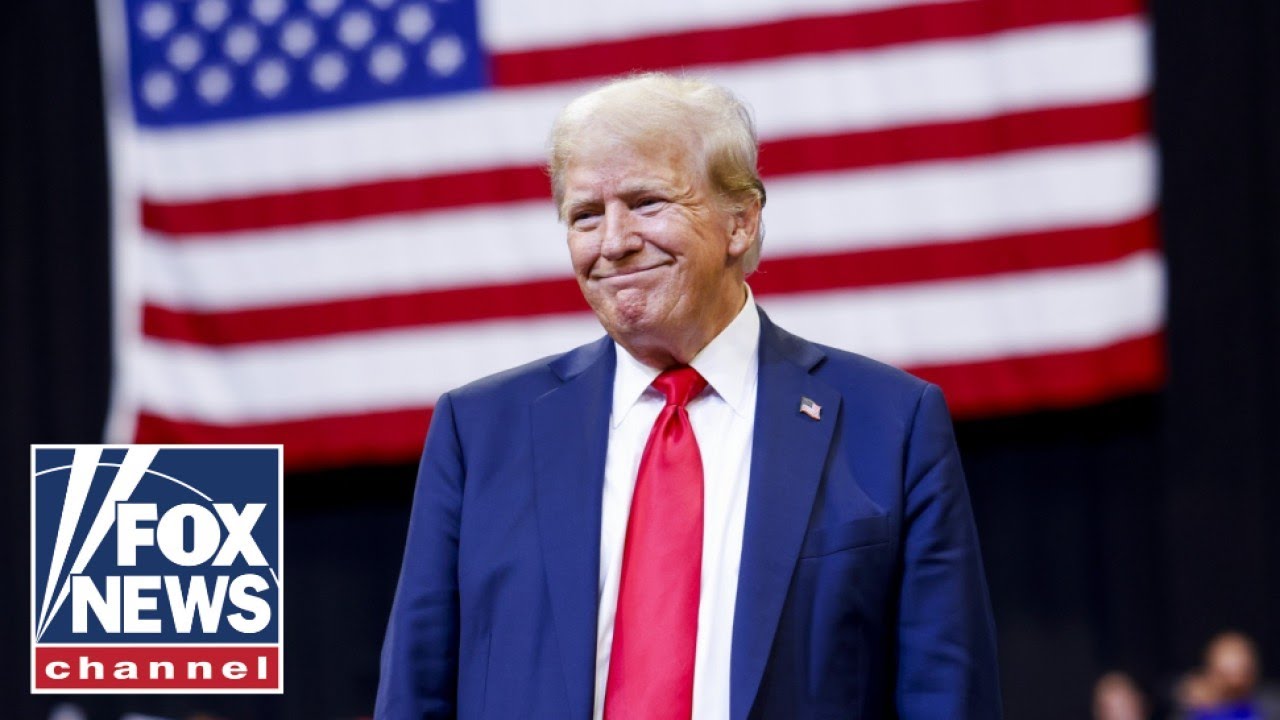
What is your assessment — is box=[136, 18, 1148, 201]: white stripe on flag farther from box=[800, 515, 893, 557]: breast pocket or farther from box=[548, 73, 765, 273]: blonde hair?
box=[800, 515, 893, 557]: breast pocket

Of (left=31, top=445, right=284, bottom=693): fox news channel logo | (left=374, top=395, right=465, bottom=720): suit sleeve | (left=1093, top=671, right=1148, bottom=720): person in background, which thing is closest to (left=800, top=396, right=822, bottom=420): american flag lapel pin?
(left=374, top=395, right=465, bottom=720): suit sleeve

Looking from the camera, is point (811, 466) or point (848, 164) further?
point (848, 164)

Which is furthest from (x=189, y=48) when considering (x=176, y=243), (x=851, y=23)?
(x=851, y=23)

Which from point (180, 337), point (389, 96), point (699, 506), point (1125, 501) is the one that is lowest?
point (1125, 501)

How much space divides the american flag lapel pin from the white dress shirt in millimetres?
49

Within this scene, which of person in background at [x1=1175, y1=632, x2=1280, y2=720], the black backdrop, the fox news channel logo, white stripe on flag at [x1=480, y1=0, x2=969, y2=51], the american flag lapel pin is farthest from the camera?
the black backdrop

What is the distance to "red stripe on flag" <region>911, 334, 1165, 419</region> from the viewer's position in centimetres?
628

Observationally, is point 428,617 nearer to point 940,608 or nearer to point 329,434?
point 940,608

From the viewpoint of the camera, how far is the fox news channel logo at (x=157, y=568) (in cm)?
195

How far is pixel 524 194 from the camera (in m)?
6.40

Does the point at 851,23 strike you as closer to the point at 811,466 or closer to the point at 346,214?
the point at 346,214

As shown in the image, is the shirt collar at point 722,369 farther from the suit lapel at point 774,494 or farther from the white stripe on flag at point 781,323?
the white stripe on flag at point 781,323

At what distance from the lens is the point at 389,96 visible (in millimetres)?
6520

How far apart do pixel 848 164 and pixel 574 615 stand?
4903mm
